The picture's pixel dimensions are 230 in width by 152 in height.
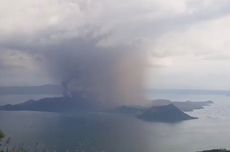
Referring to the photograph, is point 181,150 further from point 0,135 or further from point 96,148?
point 0,135

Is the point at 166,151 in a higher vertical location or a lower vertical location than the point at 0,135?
lower

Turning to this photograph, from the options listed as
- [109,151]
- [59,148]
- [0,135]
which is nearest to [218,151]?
[0,135]

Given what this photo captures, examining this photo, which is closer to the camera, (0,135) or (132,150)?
(0,135)

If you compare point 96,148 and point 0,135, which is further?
point 96,148

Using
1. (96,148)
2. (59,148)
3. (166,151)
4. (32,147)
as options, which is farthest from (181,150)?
(32,147)

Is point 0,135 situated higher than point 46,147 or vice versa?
point 0,135

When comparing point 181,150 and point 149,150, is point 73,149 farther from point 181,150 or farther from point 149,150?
point 181,150

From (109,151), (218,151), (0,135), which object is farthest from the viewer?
(109,151)

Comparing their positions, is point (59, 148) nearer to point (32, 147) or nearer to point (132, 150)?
point (32, 147)

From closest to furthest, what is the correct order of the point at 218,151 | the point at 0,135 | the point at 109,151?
the point at 0,135 < the point at 218,151 < the point at 109,151
